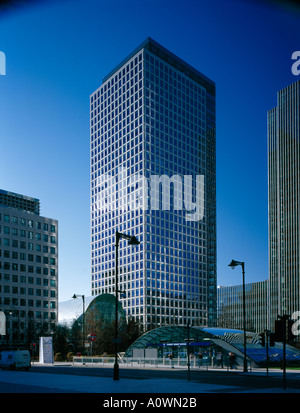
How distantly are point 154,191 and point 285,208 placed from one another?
48.6 m

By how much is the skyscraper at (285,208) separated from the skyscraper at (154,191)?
2446cm

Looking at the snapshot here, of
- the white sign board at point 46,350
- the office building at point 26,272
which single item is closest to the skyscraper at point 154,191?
the office building at point 26,272

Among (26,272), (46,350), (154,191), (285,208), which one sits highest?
(154,191)

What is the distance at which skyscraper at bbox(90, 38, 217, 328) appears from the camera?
16925 cm

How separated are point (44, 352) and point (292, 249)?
4864 inches

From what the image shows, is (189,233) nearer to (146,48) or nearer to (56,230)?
(56,230)

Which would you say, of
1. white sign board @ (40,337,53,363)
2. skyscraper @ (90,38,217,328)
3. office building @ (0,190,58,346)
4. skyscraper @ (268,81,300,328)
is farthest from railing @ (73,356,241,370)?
skyscraper @ (268,81,300,328)

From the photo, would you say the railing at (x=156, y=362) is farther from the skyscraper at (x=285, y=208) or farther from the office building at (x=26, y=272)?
the skyscraper at (x=285, y=208)

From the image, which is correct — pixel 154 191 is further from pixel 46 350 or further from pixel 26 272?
pixel 46 350

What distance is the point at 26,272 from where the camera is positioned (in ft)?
496

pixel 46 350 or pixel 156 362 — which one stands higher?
pixel 156 362

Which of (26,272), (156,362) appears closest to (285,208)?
(26,272)

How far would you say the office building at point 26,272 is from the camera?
143000mm
